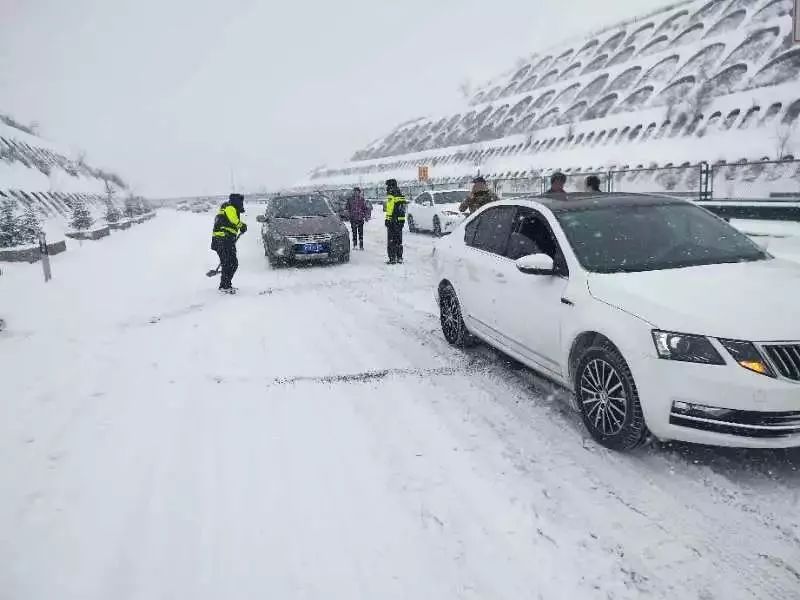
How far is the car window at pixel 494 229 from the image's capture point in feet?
17.0

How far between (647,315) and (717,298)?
455 millimetres

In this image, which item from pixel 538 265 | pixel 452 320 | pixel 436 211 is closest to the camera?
pixel 538 265

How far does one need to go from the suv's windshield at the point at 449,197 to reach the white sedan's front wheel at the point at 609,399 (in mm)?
16085

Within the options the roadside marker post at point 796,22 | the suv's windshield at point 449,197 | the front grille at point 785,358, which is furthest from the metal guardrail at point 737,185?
the front grille at point 785,358

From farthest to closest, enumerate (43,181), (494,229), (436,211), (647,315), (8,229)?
(43,181) < (436,211) < (8,229) < (494,229) < (647,315)

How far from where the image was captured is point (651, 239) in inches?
170

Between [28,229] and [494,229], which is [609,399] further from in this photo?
[28,229]

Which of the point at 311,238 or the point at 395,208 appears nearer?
the point at 395,208

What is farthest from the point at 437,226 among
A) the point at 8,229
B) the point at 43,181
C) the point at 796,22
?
the point at 43,181

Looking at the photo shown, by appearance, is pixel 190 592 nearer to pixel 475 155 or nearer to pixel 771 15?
pixel 475 155

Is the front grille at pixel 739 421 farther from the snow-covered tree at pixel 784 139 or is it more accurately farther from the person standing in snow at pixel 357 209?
the snow-covered tree at pixel 784 139

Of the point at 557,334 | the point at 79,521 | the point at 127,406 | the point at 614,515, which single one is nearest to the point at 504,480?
the point at 614,515

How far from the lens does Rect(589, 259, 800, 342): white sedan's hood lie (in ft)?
10.2

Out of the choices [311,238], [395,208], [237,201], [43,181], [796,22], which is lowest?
[311,238]
